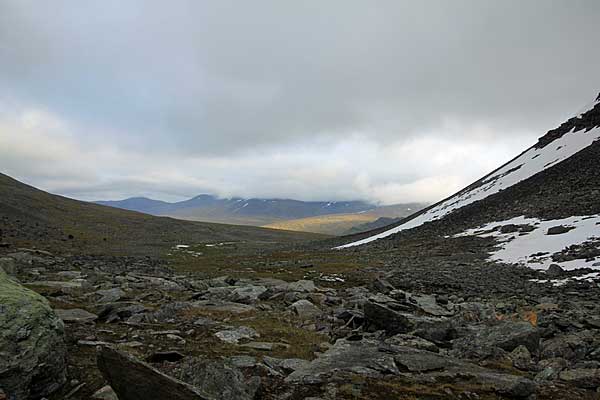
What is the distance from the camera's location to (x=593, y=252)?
122 ft

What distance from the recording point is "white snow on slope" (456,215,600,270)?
127 ft

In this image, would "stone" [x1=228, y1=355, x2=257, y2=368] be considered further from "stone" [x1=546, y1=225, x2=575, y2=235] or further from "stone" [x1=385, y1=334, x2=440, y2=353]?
"stone" [x1=546, y1=225, x2=575, y2=235]

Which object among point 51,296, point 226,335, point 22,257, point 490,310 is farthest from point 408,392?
point 22,257

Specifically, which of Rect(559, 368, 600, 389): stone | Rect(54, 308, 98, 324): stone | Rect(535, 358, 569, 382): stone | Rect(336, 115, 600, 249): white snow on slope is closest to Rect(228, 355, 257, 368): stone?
Rect(54, 308, 98, 324): stone

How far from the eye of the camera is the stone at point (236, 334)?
47.1 feet

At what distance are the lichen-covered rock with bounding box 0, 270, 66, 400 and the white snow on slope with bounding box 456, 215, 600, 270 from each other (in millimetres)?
38165

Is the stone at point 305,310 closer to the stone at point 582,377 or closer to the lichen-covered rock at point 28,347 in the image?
the stone at point 582,377

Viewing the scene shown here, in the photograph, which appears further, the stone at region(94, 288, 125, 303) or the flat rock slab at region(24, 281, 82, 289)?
the flat rock slab at region(24, 281, 82, 289)

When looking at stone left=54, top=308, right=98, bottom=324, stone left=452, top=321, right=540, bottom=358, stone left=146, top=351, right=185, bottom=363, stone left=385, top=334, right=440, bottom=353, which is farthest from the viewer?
stone left=54, top=308, right=98, bottom=324

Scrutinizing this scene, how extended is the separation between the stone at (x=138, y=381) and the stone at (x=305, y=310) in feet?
43.5

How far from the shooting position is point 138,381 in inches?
279

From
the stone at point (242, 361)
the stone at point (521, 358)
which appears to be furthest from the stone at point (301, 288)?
the stone at point (521, 358)

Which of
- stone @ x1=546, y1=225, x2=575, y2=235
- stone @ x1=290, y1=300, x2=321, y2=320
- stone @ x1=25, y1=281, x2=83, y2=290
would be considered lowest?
stone @ x1=290, y1=300, x2=321, y2=320

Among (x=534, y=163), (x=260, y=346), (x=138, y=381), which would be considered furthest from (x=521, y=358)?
(x=534, y=163)
